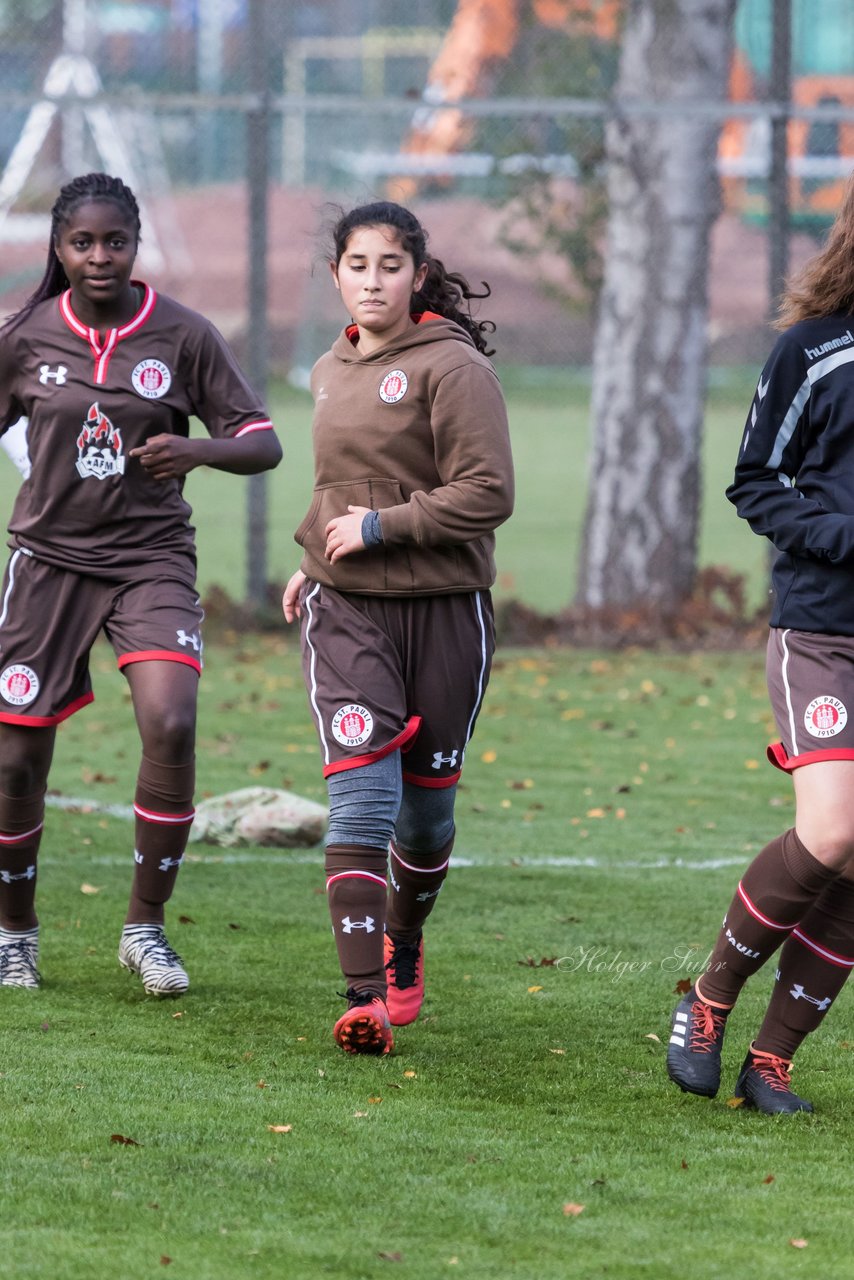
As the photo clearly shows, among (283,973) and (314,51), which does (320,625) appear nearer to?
(283,973)

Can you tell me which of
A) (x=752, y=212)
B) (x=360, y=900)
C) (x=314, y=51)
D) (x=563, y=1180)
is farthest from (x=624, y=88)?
(x=752, y=212)

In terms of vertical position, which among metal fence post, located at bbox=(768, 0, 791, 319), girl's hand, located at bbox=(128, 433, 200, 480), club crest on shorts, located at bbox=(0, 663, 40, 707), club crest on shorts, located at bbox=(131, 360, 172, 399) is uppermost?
metal fence post, located at bbox=(768, 0, 791, 319)

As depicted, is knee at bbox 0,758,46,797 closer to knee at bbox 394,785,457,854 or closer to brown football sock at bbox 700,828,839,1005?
knee at bbox 394,785,457,854

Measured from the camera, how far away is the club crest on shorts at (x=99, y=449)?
523cm

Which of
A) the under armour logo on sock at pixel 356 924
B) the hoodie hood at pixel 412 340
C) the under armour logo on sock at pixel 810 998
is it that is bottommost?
the under armour logo on sock at pixel 810 998

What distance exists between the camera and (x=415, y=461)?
4828mm

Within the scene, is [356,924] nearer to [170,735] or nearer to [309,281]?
[170,735]

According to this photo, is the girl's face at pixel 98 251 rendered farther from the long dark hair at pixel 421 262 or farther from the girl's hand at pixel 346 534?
the girl's hand at pixel 346 534

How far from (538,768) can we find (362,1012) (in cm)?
463

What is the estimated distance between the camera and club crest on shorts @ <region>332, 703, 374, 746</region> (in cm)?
472

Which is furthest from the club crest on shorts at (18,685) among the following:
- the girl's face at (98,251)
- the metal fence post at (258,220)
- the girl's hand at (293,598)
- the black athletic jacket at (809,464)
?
the metal fence post at (258,220)

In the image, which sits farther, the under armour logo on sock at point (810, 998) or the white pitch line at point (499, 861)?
the white pitch line at point (499, 861)

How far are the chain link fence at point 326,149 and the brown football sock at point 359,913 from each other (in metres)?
1.58

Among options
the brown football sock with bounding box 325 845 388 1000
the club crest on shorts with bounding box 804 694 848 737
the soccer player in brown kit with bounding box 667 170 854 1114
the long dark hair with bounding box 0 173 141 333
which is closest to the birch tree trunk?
the long dark hair with bounding box 0 173 141 333
